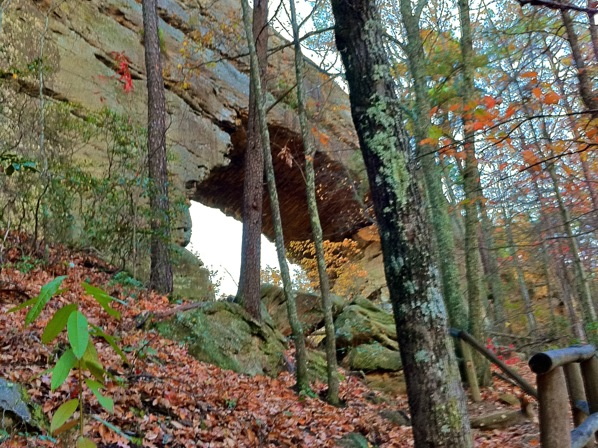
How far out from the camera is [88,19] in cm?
1170

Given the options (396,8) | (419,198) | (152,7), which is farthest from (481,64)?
(152,7)

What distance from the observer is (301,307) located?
527 inches

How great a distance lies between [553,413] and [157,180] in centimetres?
779

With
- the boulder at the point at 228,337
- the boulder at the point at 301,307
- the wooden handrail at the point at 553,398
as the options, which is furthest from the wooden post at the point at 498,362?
the boulder at the point at 301,307

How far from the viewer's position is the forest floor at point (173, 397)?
3443mm

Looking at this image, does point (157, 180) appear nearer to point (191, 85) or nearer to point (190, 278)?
point (190, 278)

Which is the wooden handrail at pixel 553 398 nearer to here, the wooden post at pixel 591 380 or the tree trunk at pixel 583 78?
the wooden post at pixel 591 380

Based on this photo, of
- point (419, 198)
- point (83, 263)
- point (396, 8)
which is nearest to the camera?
point (419, 198)

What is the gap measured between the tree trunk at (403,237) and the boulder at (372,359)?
20.6 feet

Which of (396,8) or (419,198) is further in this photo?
(396,8)

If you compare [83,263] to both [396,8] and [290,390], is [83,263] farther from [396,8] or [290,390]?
[396,8]

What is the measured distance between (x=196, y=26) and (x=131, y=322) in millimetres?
11338

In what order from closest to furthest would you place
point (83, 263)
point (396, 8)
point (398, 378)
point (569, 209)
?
point (83, 263)
point (398, 378)
point (569, 209)
point (396, 8)

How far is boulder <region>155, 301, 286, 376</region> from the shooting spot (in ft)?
21.2
